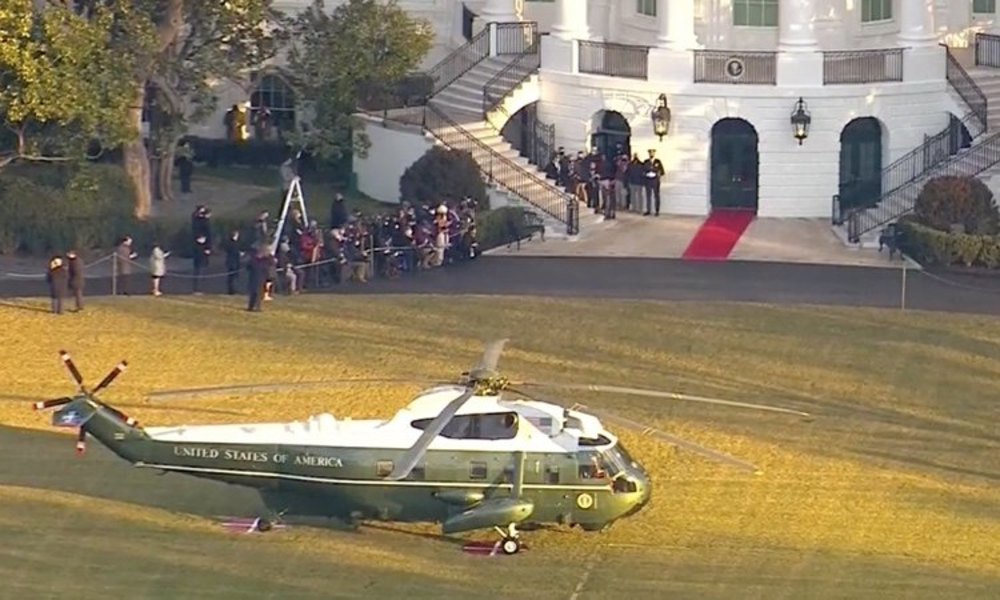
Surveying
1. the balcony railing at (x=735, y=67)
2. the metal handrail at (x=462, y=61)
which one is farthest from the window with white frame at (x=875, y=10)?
the metal handrail at (x=462, y=61)

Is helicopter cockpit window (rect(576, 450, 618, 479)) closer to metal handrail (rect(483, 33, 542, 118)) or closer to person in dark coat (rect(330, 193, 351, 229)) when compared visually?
person in dark coat (rect(330, 193, 351, 229))

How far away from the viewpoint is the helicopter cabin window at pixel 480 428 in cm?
3142

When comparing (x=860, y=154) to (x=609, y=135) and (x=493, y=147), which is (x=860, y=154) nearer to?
(x=609, y=135)

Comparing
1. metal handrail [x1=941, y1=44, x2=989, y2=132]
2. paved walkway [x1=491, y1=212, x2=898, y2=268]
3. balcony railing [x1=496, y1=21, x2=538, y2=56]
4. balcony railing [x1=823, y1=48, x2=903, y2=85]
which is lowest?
paved walkway [x1=491, y1=212, x2=898, y2=268]

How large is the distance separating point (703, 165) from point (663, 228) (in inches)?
80.2

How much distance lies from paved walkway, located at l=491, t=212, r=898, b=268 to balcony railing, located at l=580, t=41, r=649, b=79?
2965 mm

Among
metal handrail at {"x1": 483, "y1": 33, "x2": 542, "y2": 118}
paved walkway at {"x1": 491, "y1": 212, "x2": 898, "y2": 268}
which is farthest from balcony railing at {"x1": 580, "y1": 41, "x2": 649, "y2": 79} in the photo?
paved walkway at {"x1": 491, "y1": 212, "x2": 898, "y2": 268}

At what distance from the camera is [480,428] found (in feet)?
103

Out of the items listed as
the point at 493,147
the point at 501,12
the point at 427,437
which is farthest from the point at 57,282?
the point at 501,12

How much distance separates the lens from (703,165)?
179 feet

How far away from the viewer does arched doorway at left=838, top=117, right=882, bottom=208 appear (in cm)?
5431

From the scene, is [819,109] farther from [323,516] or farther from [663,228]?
[323,516]

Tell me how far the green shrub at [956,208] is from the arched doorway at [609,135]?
770 centimetres

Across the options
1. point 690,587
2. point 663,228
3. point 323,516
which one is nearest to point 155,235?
point 663,228
